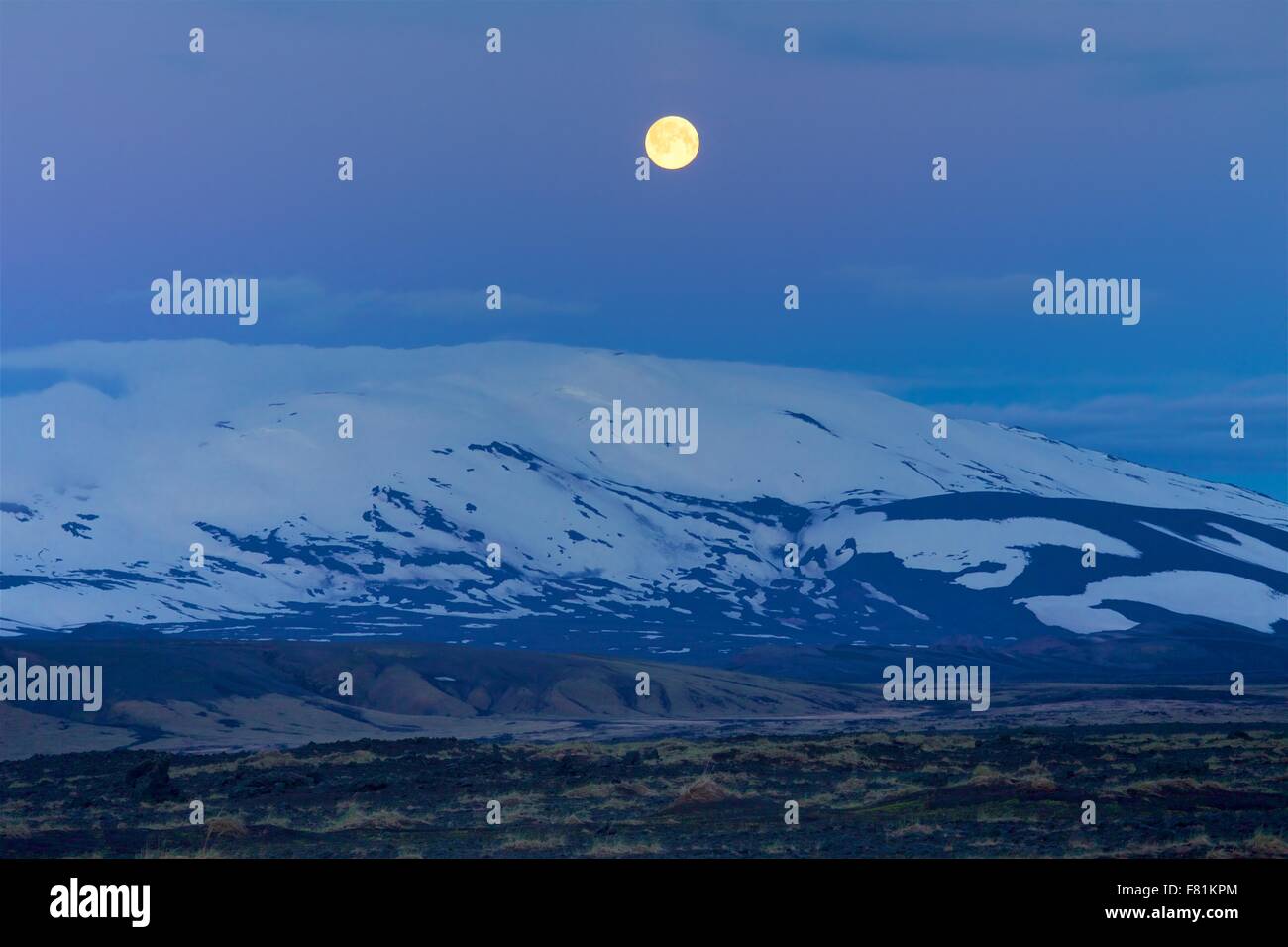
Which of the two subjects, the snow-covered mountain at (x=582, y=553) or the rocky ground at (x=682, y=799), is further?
the snow-covered mountain at (x=582, y=553)

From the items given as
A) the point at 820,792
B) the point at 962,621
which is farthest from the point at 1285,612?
the point at 820,792

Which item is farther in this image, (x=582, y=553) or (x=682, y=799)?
(x=582, y=553)

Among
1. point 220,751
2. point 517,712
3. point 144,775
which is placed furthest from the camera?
point 517,712

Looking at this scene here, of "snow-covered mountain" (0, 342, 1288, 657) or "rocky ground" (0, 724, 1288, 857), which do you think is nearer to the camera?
"rocky ground" (0, 724, 1288, 857)
